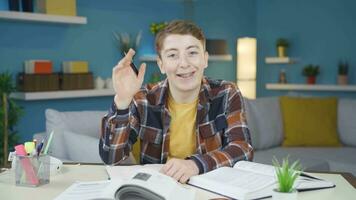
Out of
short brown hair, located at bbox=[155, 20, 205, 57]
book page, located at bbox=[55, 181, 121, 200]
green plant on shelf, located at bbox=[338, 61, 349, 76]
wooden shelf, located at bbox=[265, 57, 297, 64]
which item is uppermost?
short brown hair, located at bbox=[155, 20, 205, 57]

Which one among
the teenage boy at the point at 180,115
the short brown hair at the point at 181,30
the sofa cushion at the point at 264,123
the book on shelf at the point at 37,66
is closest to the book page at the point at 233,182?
the teenage boy at the point at 180,115

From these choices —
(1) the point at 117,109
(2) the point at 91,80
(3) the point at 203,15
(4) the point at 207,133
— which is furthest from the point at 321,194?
(3) the point at 203,15

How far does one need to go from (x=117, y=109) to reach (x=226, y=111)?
1.52ft

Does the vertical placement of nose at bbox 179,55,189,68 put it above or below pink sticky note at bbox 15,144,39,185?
above

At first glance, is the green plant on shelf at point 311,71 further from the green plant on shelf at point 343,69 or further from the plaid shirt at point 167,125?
the plaid shirt at point 167,125

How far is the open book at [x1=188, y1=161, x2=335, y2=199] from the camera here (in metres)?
1.14

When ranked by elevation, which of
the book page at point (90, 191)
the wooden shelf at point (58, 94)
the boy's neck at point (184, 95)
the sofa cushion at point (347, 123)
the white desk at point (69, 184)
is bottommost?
the sofa cushion at point (347, 123)

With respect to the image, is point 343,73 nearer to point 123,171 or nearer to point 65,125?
point 65,125

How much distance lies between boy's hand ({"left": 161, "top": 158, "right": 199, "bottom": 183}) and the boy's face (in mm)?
415

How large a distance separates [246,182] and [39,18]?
2.72 metres

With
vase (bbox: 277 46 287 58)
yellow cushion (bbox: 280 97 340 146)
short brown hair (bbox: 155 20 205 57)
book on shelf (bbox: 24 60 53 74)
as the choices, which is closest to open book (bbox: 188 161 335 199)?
short brown hair (bbox: 155 20 205 57)

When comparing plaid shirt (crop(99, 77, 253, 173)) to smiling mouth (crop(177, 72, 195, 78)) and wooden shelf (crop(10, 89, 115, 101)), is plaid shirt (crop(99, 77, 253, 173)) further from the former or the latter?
wooden shelf (crop(10, 89, 115, 101))

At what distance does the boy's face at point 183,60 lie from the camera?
165 cm

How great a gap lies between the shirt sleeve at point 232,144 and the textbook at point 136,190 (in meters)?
0.23
